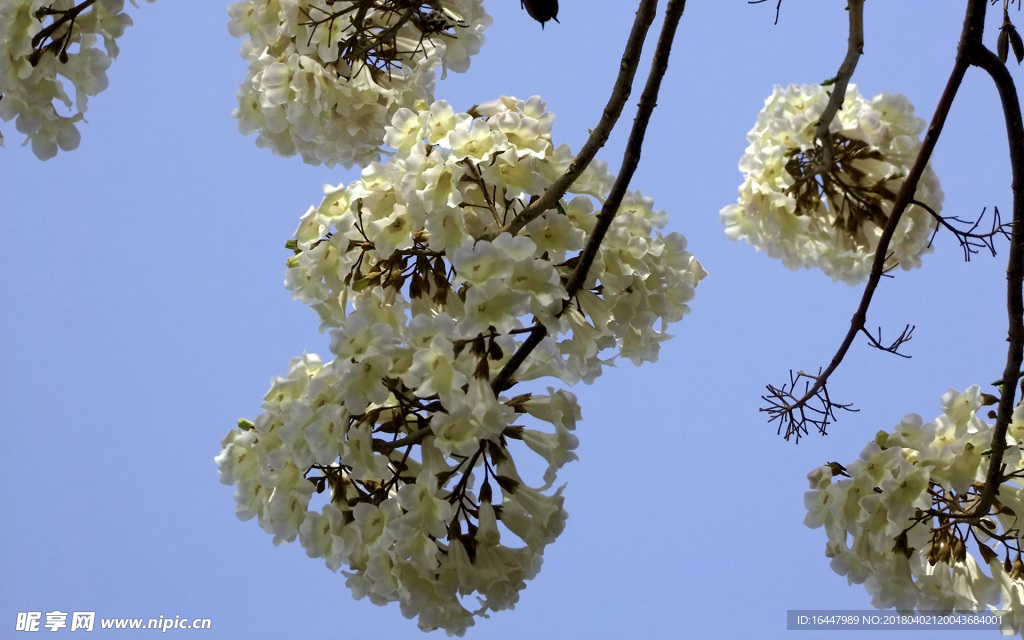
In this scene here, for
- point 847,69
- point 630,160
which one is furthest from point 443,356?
point 847,69

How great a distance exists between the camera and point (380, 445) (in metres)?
1.96

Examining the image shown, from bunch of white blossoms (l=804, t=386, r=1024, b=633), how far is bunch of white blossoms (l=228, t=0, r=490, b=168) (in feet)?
4.91

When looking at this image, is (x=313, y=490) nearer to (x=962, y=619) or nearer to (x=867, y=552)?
(x=867, y=552)

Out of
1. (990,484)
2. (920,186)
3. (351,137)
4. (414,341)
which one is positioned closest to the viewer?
(414,341)

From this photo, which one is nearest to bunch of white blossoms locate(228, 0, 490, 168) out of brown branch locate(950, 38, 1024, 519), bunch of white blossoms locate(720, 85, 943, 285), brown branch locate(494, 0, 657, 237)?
brown branch locate(494, 0, 657, 237)

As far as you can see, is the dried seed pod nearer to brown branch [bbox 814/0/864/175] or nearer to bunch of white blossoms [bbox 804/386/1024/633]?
brown branch [bbox 814/0/864/175]

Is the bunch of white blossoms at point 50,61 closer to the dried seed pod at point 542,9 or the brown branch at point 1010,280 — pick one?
the dried seed pod at point 542,9

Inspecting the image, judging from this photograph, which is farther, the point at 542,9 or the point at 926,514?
the point at 926,514

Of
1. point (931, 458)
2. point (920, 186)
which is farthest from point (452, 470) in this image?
point (920, 186)

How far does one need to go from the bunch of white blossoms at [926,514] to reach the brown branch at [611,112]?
1.10 metres

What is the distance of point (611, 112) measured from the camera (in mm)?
1923

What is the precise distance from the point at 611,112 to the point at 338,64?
92 cm

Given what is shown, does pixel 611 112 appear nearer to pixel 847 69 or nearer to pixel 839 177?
pixel 847 69

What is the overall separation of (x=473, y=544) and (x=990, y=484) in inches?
50.1
